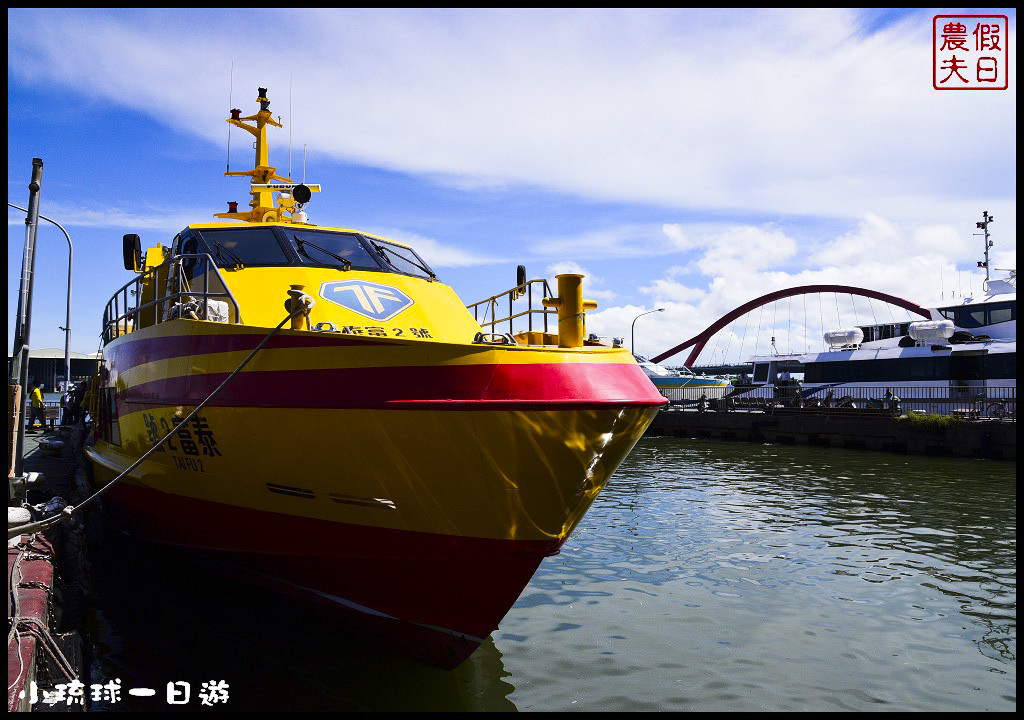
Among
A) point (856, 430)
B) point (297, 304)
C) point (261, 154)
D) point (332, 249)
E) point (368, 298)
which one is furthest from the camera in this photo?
point (856, 430)

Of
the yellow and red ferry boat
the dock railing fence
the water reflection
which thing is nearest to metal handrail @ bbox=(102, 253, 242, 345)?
the yellow and red ferry boat

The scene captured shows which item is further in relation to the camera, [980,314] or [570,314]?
[980,314]

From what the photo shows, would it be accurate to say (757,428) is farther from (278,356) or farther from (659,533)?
(278,356)

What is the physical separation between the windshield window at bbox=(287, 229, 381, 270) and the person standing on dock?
17.2m

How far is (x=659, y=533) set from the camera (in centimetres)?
1108

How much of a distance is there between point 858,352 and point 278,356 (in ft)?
106

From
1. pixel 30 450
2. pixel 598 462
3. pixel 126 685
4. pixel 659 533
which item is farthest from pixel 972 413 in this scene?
pixel 30 450

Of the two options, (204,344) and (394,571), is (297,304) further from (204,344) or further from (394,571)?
(394,571)

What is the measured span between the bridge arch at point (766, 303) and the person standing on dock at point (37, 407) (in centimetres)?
4155

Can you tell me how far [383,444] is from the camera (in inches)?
201

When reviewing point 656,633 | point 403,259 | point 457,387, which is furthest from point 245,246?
point 656,633

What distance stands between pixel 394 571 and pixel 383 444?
3.80 feet

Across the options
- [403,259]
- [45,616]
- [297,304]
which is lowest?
[45,616]

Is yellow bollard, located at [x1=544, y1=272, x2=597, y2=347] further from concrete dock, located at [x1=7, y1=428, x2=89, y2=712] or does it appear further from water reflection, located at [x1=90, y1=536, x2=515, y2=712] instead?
concrete dock, located at [x1=7, y1=428, x2=89, y2=712]
